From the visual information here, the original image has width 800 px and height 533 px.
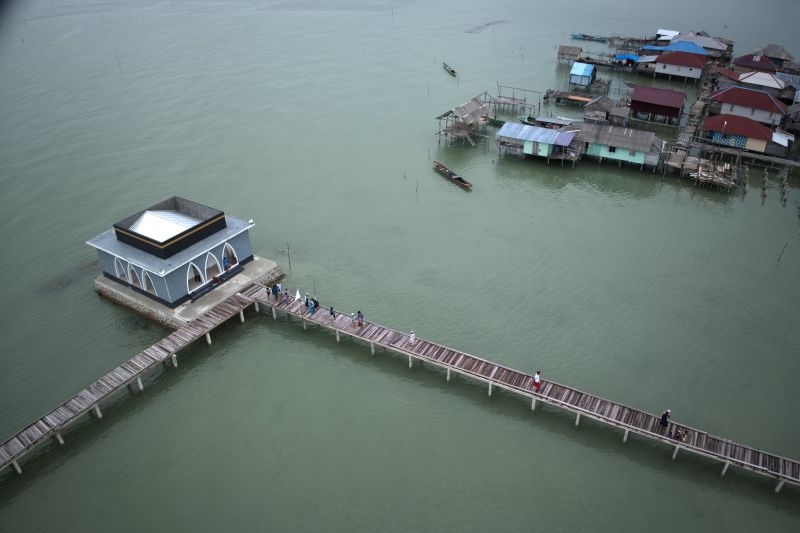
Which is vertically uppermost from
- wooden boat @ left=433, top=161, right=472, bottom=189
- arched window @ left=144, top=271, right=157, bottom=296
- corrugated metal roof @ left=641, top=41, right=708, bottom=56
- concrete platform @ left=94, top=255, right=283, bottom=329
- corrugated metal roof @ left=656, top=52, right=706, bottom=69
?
corrugated metal roof @ left=641, top=41, right=708, bottom=56

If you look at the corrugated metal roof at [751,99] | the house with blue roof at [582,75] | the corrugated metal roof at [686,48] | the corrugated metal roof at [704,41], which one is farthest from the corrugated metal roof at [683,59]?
the corrugated metal roof at [751,99]

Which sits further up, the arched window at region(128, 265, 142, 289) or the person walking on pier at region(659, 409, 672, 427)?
the arched window at region(128, 265, 142, 289)

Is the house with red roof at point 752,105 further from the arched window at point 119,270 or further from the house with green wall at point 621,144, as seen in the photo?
the arched window at point 119,270

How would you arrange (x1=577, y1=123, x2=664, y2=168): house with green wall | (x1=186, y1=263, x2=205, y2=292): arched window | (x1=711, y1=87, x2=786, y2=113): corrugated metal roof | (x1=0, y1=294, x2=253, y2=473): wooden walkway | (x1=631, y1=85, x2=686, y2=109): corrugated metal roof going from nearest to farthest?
(x1=0, y1=294, x2=253, y2=473): wooden walkway
(x1=186, y1=263, x2=205, y2=292): arched window
(x1=577, y1=123, x2=664, y2=168): house with green wall
(x1=711, y1=87, x2=786, y2=113): corrugated metal roof
(x1=631, y1=85, x2=686, y2=109): corrugated metal roof

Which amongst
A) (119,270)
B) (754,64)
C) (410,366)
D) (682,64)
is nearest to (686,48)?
(682,64)

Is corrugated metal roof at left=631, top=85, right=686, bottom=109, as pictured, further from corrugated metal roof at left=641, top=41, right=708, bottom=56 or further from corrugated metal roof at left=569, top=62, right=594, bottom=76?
corrugated metal roof at left=641, top=41, right=708, bottom=56

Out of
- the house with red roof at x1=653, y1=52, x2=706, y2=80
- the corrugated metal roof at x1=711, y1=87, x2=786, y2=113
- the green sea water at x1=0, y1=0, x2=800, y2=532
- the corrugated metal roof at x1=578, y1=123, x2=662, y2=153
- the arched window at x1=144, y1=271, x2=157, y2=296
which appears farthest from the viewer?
the house with red roof at x1=653, y1=52, x2=706, y2=80

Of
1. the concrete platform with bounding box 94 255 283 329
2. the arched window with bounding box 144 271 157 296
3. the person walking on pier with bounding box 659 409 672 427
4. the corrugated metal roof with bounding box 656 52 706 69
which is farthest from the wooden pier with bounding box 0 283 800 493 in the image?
the corrugated metal roof with bounding box 656 52 706 69

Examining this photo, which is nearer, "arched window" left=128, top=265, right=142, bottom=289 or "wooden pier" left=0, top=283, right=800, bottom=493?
"wooden pier" left=0, top=283, right=800, bottom=493
